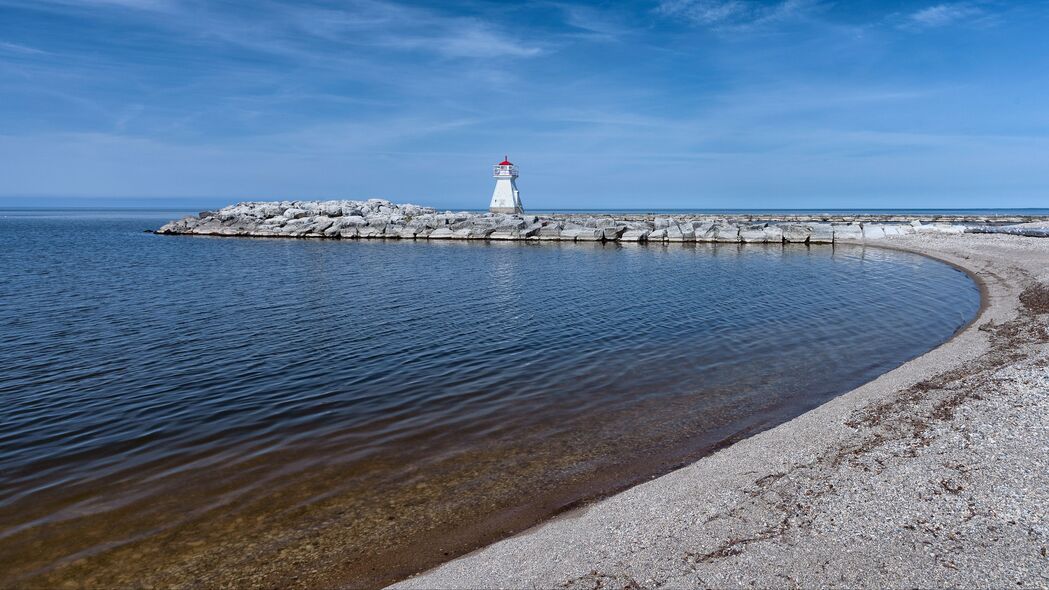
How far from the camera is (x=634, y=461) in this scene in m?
8.84

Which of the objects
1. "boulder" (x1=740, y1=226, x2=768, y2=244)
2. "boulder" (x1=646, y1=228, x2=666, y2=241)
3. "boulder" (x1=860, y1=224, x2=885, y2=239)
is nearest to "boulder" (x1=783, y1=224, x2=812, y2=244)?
"boulder" (x1=740, y1=226, x2=768, y2=244)

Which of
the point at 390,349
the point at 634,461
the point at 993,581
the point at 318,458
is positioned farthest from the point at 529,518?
the point at 390,349

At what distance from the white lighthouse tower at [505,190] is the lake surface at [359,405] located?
184 ft

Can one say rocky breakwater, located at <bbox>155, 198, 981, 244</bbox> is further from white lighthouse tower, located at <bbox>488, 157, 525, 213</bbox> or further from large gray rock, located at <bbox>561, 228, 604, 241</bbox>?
white lighthouse tower, located at <bbox>488, 157, 525, 213</bbox>

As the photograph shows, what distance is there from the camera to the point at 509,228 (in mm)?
65000

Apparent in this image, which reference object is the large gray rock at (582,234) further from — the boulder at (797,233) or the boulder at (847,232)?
the boulder at (847,232)

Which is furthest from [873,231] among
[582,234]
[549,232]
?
[549,232]

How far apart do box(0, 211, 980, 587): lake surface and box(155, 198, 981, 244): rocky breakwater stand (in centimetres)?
3448

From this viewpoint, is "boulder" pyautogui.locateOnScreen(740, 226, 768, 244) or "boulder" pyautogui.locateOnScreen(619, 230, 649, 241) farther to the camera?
"boulder" pyautogui.locateOnScreen(619, 230, 649, 241)

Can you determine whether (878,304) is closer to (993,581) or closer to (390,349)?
(390,349)

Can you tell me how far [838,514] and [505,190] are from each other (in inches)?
3086

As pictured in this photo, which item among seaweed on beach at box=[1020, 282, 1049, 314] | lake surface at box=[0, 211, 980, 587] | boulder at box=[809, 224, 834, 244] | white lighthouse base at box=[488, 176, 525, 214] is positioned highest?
white lighthouse base at box=[488, 176, 525, 214]

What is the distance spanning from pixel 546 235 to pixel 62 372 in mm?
53292

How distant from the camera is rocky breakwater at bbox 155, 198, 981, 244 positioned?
5894 centimetres
